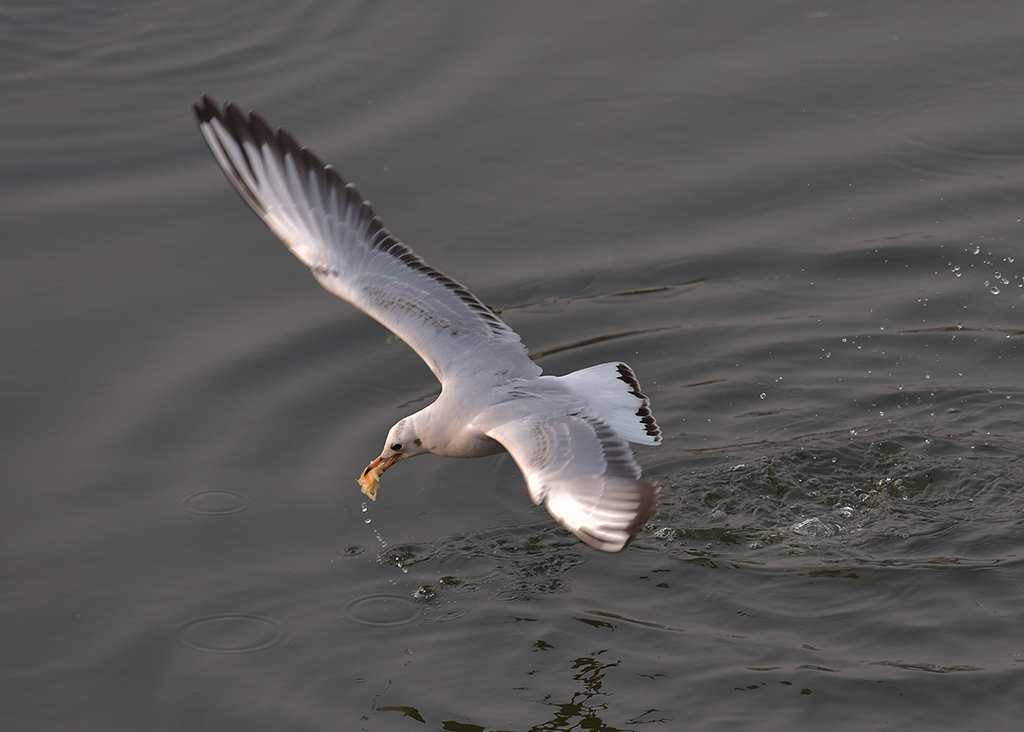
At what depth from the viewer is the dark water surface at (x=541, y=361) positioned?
5516mm

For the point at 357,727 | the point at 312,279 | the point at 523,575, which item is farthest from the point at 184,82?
the point at 357,727

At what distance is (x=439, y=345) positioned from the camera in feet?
21.4

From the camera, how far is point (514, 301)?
26.2 ft

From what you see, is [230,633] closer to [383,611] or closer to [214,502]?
[383,611]

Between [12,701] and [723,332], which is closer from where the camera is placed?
[12,701]

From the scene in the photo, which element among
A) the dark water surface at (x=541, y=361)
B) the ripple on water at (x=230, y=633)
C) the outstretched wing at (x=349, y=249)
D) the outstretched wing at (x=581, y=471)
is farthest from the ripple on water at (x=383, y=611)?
the outstretched wing at (x=349, y=249)

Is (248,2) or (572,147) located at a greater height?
Result: (248,2)

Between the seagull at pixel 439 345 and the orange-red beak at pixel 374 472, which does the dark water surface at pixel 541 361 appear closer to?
the orange-red beak at pixel 374 472

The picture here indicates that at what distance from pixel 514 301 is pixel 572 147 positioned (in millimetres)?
1759

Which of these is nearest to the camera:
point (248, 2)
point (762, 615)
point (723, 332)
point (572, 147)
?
point (762, 615)

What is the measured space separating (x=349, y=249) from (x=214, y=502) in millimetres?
1509

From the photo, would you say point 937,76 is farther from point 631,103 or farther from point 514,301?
point 514,301

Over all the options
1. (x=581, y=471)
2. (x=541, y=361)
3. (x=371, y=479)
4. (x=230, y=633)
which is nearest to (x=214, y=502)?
(x=371, y=479)

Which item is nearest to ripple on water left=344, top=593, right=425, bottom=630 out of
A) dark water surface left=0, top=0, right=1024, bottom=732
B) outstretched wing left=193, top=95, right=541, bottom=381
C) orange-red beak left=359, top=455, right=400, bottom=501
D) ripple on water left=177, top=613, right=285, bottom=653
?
dark water surface left=0, top=0, right=1024, bottom=732
